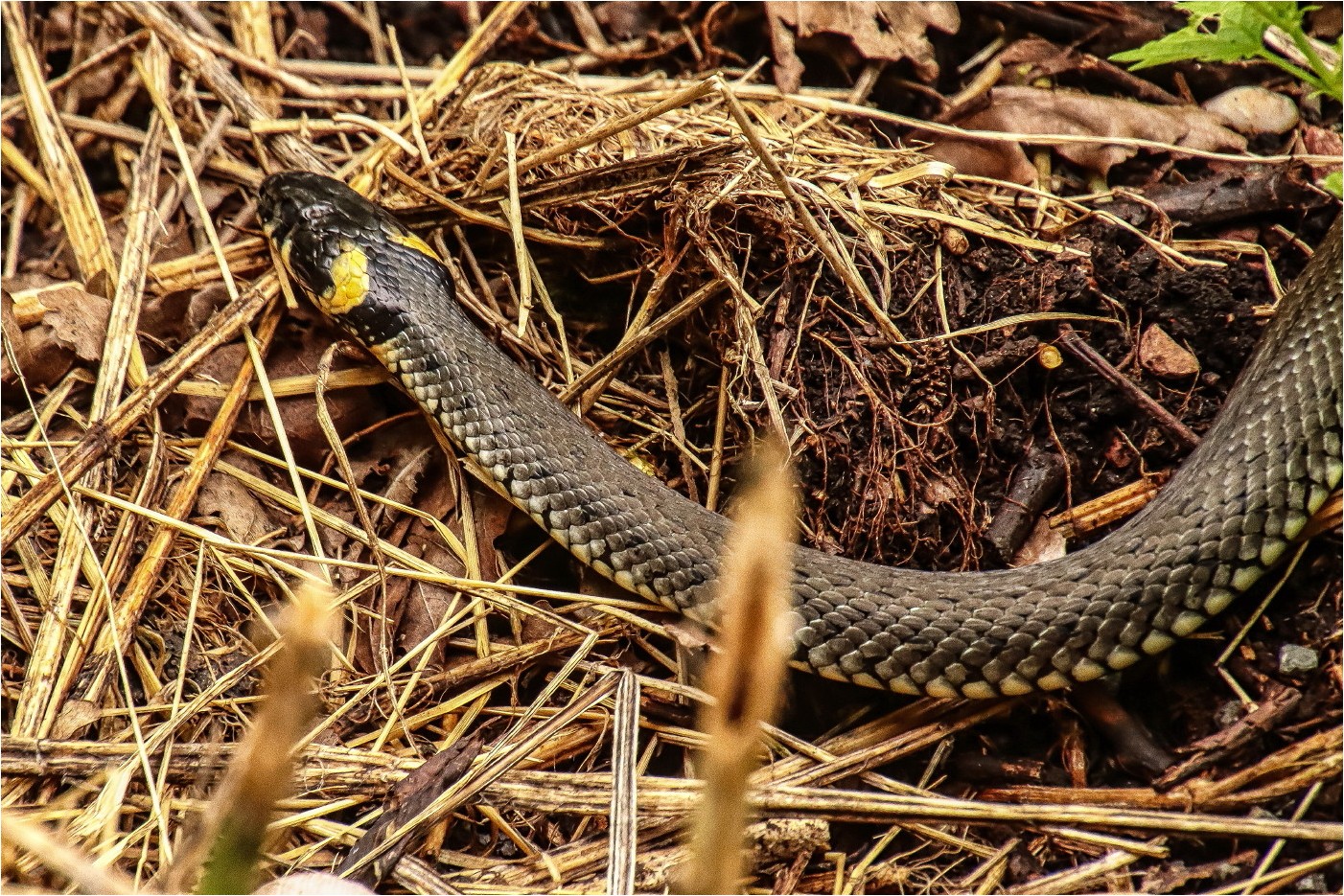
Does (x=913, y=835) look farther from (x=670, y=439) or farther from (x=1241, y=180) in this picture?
(x=1241, y=180)

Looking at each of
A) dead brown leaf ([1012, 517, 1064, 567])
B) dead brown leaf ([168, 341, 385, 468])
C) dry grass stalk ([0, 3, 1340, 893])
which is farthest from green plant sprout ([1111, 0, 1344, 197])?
dead brown leaf ([168, 341, 385, 468])

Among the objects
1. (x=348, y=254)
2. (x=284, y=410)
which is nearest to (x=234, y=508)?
(x=284, y=410)

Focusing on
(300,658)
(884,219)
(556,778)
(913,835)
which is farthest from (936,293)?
(300,658)

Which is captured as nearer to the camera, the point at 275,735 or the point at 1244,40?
the point at 275,735

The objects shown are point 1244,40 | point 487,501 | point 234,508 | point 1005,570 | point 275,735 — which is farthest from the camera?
point 487,501

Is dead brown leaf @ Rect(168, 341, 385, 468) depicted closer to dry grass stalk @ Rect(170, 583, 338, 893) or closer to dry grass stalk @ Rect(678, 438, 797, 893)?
dry grass stalk @ Rect(170, 583, 338, 893)

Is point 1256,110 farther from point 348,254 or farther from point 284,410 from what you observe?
point 284,410
